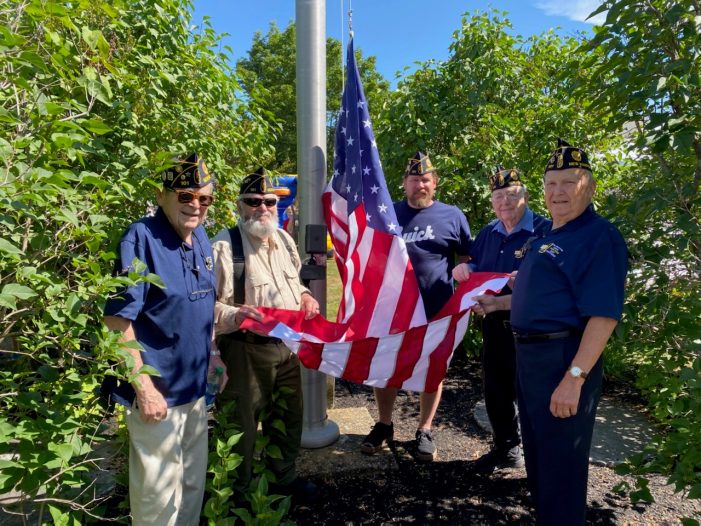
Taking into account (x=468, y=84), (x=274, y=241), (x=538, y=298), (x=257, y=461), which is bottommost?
(x=257, y=461)

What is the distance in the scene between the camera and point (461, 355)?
21.3 ft

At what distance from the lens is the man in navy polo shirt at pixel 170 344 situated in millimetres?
2186

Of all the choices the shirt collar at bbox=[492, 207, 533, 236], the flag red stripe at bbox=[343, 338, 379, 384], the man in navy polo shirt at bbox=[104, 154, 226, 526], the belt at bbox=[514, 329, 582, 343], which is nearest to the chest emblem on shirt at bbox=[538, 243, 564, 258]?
the belt at bbox=[514, 329, 582, 343]

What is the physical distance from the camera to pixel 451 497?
333cm

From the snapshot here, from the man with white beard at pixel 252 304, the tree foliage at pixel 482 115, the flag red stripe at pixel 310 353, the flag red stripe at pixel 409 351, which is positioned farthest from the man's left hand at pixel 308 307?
the tree foliage at pixel 482 115

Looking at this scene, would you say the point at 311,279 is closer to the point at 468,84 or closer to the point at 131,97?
the point at 131,97

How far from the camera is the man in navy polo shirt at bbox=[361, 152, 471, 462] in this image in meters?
3.73

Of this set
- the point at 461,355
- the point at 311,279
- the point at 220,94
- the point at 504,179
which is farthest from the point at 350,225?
the point at 461,355

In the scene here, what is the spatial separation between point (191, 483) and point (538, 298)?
2.09 meters

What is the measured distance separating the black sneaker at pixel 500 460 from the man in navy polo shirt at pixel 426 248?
39 cm

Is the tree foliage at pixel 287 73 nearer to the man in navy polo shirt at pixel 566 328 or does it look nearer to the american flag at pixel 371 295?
the american flag at pixel 371 295

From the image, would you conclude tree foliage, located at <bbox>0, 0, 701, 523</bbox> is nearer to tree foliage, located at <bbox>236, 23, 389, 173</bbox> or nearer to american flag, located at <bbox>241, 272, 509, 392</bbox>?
american flag, located at <bbox>241, 272, 509, 392</bbox>

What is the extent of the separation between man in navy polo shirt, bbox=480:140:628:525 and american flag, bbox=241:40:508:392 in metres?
0.87

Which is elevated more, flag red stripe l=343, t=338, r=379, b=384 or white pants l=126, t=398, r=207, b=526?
flag red stripe l=343, t=338, r=379, b=384
